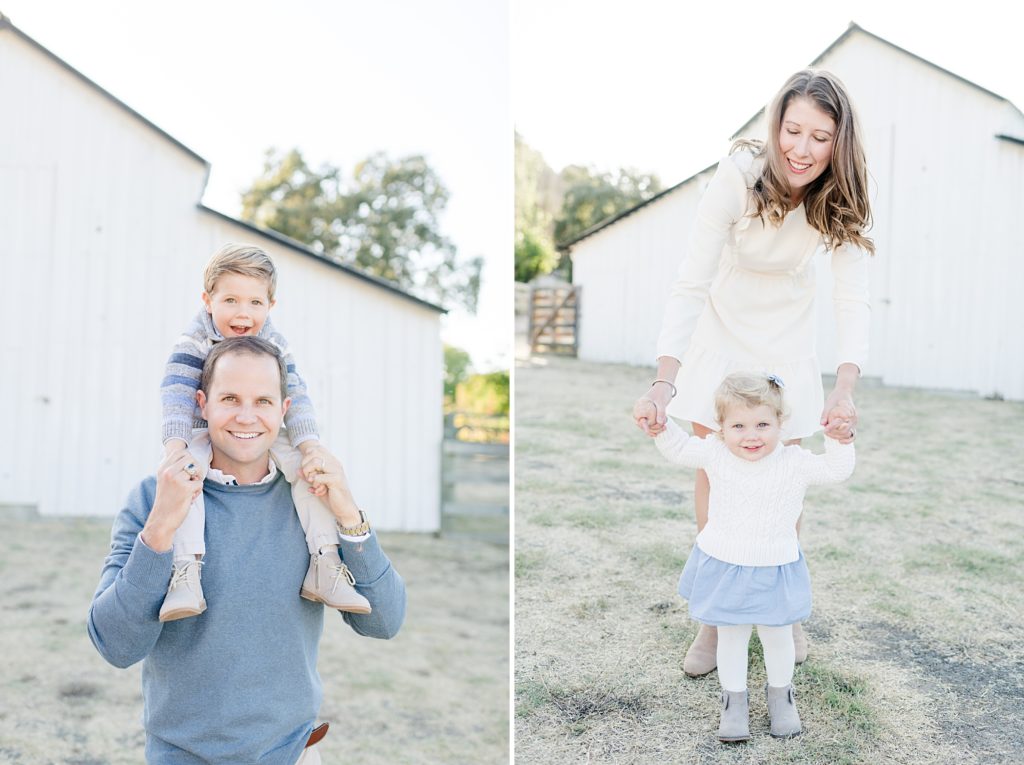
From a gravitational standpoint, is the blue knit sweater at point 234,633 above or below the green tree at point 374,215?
below

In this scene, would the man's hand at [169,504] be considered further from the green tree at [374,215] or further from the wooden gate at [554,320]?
the green tree at [374,215]

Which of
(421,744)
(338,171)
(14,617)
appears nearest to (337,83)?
(338,171)

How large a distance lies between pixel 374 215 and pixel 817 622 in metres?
19.1

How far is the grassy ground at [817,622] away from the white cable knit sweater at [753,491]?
47 centimetres

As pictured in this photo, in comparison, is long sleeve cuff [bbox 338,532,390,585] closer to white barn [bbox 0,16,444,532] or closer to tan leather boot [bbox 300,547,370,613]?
tan leather boot [bbox 300,547,370,613]

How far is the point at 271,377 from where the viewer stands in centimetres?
155

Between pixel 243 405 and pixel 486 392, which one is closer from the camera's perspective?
pixel 243 405

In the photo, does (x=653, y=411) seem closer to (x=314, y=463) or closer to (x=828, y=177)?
(x=828, y=177)

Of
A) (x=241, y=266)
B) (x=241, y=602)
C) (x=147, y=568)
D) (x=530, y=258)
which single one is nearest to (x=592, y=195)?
(x=530, y=258)

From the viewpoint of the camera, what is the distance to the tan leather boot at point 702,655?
263 cm

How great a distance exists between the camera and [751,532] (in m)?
2.24

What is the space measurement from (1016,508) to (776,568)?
11.5 ft

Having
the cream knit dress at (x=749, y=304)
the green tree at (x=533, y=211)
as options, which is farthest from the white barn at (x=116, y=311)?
the green tree at (x=533, y=211)

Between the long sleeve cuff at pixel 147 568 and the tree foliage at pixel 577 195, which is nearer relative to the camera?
the long sleeve cuff at pixel 147 568
